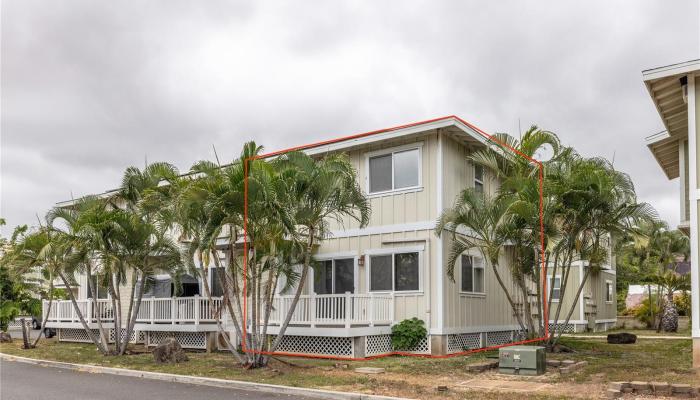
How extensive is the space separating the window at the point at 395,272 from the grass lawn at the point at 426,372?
2231mm

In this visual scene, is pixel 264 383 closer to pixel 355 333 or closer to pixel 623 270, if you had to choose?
pixel 355 333

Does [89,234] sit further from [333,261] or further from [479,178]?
[479,178]

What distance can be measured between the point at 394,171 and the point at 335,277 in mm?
3670

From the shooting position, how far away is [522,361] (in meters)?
14.2

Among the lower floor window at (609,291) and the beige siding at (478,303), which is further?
the lower floor window at (609,291)

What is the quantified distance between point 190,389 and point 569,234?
1046 cm

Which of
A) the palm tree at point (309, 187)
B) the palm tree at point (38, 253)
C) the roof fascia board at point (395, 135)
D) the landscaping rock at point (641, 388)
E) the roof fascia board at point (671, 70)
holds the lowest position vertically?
the landscaping rock at point (641, 388)

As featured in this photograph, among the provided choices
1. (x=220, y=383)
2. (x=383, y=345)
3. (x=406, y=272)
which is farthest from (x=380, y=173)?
(x=220, y=383)

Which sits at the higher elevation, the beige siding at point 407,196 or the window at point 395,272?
the beige siding at point 407,196

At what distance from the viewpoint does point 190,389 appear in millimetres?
12953

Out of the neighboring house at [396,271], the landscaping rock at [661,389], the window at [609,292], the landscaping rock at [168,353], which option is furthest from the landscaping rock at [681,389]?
the window at [609,292]

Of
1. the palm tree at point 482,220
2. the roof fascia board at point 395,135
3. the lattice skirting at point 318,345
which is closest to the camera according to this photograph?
the palm tree at point 482,220

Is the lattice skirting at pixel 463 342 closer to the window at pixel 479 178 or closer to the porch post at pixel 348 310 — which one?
the porch post at pixel 348 310

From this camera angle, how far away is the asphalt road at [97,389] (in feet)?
39.2
